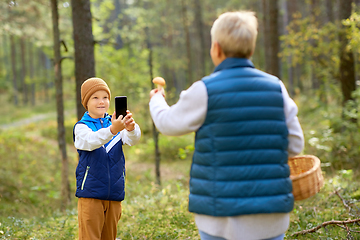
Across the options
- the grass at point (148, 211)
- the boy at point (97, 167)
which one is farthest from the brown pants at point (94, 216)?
the grass at point (148, 211)

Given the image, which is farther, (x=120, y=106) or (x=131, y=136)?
(x=131, y=136)

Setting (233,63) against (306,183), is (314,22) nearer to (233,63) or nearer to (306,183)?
(306,183)

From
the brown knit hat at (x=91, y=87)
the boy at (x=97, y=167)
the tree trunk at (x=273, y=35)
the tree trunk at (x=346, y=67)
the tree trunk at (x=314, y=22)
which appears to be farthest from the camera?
the tree trunk at (x=314, y=22)

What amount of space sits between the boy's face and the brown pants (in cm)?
78

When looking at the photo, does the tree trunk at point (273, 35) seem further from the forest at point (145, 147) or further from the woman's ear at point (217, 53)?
the woman's ear at point (217, 53)

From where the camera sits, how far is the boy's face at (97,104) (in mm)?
2910

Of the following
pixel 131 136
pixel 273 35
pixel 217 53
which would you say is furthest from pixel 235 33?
pixel 273 35

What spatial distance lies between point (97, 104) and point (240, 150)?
157 centimetres

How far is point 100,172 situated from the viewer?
2.79m

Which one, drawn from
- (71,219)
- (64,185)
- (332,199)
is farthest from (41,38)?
(332,199)

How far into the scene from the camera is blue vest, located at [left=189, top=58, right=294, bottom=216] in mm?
1834

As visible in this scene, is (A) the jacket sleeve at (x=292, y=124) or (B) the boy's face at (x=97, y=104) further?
(B) the boy's face at (x=97, y=104)

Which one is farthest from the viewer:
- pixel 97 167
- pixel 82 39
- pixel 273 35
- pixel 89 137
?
pixel 273 35

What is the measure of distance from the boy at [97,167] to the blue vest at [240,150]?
101cm
